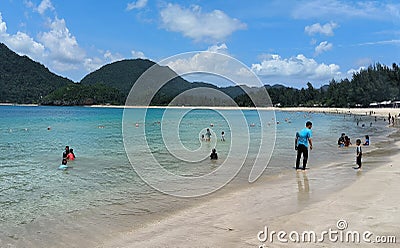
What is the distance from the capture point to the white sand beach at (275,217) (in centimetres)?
709

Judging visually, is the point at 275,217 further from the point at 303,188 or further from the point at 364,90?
the point at 364,90

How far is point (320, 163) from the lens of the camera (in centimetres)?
1848

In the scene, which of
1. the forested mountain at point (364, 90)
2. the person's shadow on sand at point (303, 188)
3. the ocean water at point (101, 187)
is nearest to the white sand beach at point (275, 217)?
the person's shadow on sand at point (303, 188)

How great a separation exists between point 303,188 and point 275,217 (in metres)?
3.67

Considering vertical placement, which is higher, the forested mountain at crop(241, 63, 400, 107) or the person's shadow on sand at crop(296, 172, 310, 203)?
the forested mountain at crop(241, 63, 400, 107)

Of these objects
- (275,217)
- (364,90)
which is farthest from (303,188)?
(364,90)

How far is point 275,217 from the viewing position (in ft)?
27.9

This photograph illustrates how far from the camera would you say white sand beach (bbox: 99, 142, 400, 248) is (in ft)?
23.3

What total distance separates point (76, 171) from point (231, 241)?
12111mm

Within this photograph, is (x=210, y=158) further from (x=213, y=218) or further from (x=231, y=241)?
(x=231, y=241)

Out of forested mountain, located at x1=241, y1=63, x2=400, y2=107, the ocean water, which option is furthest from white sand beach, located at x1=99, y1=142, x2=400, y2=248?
forested mountain, located at x1=241, y1=63, x2=400, y2=107

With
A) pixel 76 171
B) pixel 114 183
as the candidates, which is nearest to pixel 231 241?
pixel 114 183

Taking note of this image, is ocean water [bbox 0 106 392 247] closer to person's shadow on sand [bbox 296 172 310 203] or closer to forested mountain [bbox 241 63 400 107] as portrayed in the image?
person's shadow on sand [bbox 296 172 310 203]

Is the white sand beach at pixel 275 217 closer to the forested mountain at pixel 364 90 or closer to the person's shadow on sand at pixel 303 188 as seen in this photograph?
the person's shadow on sand at pixel 303 188
